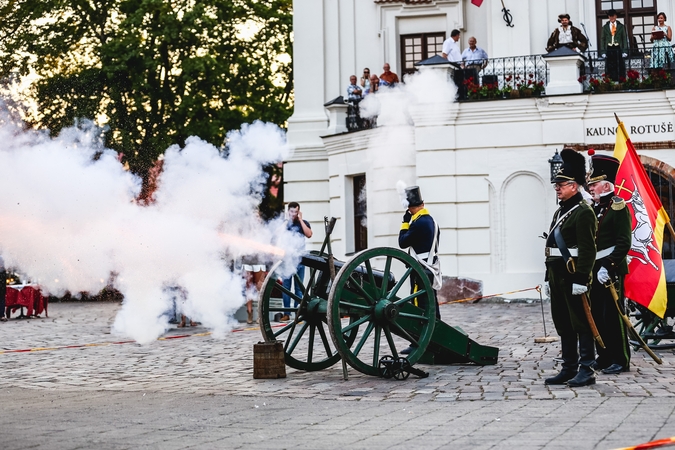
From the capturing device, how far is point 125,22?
2944 centimetres

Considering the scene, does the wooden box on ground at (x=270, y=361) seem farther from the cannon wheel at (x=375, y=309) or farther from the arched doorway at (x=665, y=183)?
the arched doorway at (x=665, y=183)

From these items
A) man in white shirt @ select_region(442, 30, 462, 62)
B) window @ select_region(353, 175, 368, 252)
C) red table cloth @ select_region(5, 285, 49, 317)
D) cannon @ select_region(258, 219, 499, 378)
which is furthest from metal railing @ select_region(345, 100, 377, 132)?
cannon @ select_region(258, 219, 499, 378)

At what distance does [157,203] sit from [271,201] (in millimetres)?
19966

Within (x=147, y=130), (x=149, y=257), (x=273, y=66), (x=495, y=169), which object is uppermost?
(x=273, y=66)

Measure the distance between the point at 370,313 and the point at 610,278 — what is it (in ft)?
7.44

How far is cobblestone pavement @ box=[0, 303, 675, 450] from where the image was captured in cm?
681

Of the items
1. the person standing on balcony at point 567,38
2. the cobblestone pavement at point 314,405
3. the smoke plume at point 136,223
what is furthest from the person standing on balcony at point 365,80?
the cobblestone pavement at point 314,405

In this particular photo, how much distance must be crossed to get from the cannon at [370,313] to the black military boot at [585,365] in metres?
1.53

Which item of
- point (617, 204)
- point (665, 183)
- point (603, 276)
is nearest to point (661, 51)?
point (665, 183)

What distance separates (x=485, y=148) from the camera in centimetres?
2245

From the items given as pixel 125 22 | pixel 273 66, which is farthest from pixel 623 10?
pixel 125 22

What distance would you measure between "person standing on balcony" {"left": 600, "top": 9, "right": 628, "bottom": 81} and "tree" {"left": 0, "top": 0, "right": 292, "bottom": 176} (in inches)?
429

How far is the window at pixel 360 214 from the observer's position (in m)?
24.7

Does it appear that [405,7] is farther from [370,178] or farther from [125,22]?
[125,22]
